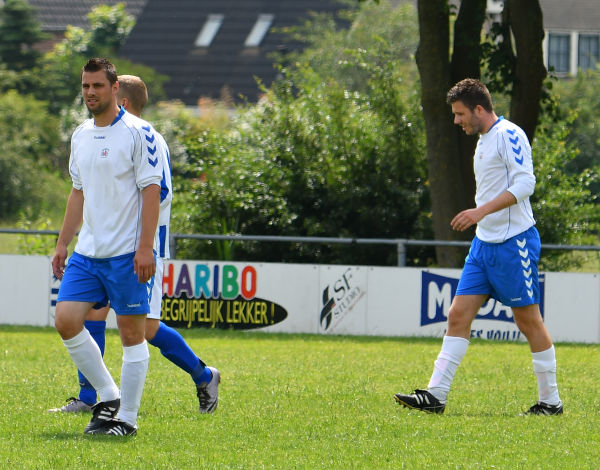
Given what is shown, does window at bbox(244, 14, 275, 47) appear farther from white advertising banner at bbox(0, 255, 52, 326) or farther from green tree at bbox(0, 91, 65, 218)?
white advertising banner at bbox(0, 255, 52, 326)

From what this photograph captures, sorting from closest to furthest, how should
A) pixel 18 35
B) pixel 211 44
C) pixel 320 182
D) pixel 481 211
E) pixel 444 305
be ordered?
pixel 481 211 < pixel 444 305 < pixel 320 182 < pixel 211 44 < pixel 18 35

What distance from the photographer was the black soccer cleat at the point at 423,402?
24.7ft

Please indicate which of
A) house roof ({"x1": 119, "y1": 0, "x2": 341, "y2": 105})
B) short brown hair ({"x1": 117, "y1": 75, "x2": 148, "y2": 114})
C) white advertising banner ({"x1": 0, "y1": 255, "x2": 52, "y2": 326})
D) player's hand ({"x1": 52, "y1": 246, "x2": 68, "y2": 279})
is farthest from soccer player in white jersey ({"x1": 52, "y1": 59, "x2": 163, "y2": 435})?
house roof ({"x1": 119, "y1": 0, "x2": 341, "y2": 105})

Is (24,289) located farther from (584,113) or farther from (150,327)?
(584,113)

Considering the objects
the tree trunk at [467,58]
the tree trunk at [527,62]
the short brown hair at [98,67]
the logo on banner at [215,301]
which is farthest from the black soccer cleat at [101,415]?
the tree trunk at [527,62]

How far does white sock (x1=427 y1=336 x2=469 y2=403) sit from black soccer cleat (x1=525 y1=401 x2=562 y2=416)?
0.56m

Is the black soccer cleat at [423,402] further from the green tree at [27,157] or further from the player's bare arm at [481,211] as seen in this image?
the green tree at [27,157]

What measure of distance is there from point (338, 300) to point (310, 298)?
0.34 m

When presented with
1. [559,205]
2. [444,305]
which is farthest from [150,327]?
[559,205]

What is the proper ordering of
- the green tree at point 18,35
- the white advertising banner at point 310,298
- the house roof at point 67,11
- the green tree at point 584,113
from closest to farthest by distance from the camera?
the white advertising banner at point 310,298 → the green tree at point 584,113 → the green tree at point 18,35 → the house roof at point 67,11

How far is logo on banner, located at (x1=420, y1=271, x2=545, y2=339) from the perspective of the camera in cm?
1380

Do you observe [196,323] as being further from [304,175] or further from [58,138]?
[58,138]

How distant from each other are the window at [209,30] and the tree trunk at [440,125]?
1649 inches

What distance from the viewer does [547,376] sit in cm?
757
